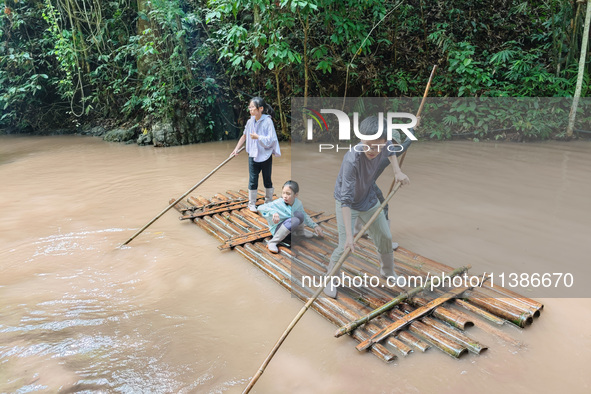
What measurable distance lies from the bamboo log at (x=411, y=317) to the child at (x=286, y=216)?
1.11 metres

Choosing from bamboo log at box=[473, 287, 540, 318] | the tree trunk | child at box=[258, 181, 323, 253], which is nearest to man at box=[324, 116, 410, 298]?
bamboo log at box=[473, 287, 540, 318]

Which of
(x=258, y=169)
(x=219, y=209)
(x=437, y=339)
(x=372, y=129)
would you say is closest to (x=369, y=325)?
(x=437, y=339)

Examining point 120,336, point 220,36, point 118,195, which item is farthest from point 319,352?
point 220,36

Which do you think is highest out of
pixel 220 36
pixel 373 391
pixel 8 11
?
pixel 8 11

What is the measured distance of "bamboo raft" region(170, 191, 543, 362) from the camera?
7.28 ft

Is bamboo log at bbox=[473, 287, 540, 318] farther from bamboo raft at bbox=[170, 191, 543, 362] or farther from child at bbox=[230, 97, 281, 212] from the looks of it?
child at bbox=[230, 97, 281, 212]

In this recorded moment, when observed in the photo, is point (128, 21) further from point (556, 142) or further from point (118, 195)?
point (556, 142)

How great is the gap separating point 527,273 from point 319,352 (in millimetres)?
1696

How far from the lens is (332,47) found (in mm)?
8031

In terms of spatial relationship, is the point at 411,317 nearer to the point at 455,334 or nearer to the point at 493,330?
the point at 455,334

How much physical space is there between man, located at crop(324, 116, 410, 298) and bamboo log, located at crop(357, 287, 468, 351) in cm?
37

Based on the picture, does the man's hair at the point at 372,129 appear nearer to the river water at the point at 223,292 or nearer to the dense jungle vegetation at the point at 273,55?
the river water at the point at 223,292

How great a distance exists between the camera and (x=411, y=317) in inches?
92.6

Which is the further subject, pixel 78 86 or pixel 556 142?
pixel 78 86
